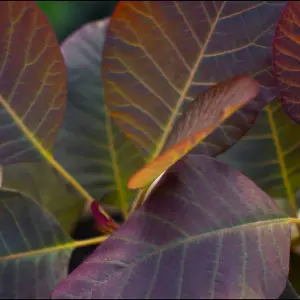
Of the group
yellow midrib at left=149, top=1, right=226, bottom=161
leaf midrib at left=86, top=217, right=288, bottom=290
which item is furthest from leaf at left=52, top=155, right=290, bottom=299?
yellow midrib at left=149, top=1, right=226, bottom=161

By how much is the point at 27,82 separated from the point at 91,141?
0.46 ft

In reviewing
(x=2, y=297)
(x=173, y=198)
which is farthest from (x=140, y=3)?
(x=2, y=297)

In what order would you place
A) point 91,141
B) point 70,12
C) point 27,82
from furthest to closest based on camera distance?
point 70,12, point 91,141, point 27,82

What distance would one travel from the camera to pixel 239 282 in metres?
0.33

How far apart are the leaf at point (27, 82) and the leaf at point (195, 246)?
175mm

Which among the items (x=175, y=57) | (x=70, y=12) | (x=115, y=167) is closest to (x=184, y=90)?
(x=175, y=57)

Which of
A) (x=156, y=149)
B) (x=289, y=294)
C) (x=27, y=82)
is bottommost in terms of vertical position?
(x=289, y=294)

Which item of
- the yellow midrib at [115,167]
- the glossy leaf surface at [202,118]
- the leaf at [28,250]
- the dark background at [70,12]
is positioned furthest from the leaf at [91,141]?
the dark background at [70,12]

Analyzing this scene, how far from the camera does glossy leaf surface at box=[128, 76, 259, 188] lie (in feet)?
0.97

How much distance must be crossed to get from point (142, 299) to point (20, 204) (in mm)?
215

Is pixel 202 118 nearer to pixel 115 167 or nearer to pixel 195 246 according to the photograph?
pixel 195 246

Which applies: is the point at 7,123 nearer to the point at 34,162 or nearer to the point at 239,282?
the point at 34,162

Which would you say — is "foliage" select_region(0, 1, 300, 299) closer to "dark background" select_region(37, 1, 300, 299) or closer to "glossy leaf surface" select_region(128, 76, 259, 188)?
"glossy leaf surface" select_region(128, 76, 259, 188)

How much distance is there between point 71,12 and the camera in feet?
3.57
